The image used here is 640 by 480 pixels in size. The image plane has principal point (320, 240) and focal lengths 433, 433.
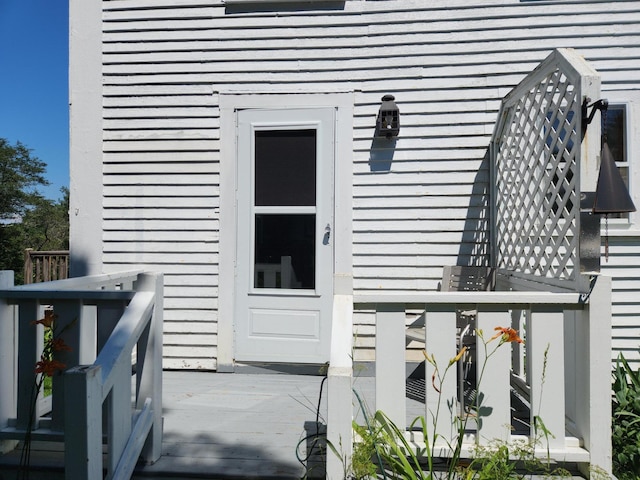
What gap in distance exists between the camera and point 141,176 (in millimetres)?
3648

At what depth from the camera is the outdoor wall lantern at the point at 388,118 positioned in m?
3.35

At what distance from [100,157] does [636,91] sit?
4.31 m

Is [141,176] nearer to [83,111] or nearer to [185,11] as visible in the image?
[83,111]

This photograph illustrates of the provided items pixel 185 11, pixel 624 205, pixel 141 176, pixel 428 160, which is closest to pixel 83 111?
pixel 141 176

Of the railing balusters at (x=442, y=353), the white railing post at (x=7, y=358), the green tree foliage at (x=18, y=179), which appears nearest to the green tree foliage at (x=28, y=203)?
the green tree foliage at (x=18, y=179)

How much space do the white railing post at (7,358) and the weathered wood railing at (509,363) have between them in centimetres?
139

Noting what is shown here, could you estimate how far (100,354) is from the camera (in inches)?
56.8

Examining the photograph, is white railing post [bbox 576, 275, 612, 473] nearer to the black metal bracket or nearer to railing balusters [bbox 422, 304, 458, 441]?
railing balusters [bbox 422, 304, 458, 441]

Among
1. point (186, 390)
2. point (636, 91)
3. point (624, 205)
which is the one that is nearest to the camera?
point (624, 205)

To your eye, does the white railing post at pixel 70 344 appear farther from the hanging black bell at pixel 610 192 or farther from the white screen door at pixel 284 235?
the hanging black bell at pixel 610 192

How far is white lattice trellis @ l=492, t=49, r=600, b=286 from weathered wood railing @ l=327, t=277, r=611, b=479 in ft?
0.76

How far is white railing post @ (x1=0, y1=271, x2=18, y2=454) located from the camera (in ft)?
5.90

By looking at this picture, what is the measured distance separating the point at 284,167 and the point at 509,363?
7.70ft

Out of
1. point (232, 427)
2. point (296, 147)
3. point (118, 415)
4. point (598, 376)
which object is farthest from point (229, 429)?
point (296, 147)
